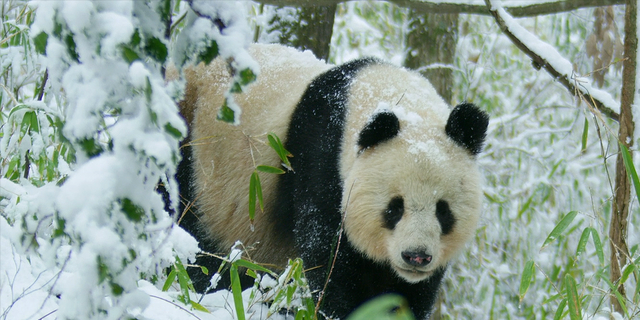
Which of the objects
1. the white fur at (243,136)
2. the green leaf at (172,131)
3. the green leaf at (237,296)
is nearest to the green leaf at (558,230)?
the green leaf at (237,296)

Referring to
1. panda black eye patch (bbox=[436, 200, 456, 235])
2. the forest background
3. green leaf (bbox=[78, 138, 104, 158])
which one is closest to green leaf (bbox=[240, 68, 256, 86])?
the forest background

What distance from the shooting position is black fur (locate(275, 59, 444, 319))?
2.59m

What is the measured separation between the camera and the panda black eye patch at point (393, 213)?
2.41 meters

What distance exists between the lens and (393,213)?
2.43 meters

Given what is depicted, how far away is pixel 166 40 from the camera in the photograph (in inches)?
50.9

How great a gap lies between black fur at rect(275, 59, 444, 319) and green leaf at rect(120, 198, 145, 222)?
137 centimetres

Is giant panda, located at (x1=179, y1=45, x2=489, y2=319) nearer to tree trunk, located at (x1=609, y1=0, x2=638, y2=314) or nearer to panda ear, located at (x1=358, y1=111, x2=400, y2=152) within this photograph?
panda ear, located at (x1=358, y1=111, x2=400, y2=152)

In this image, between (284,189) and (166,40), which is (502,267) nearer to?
(284,189)

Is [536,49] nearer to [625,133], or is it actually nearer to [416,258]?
[625,133]

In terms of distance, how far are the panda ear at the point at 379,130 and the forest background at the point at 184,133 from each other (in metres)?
0.66

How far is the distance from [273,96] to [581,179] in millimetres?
2834

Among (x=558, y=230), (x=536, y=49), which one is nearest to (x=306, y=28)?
(x=536, y=49)

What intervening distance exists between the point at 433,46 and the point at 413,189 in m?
2.38

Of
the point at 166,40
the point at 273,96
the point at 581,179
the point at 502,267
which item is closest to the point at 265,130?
the point at 273,96
